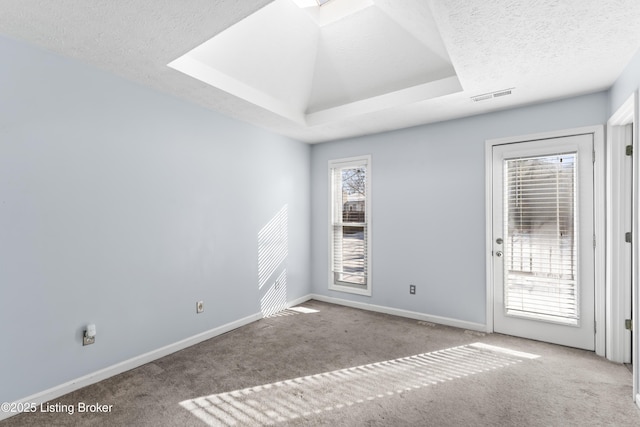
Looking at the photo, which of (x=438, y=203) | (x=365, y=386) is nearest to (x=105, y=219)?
(x=365, y=386)

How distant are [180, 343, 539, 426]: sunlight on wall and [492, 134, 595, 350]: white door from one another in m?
0.54

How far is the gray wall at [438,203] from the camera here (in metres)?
3.25

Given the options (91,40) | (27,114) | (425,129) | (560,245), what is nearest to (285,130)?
(425,129)

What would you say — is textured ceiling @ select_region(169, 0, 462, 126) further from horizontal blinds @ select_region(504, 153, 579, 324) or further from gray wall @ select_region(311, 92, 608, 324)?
horizontal blinds @ select_region(504, 153, 579, 324)

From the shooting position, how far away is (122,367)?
99.5 inches

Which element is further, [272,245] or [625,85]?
[272,245]

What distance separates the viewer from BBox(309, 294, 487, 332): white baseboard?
346 centimetres

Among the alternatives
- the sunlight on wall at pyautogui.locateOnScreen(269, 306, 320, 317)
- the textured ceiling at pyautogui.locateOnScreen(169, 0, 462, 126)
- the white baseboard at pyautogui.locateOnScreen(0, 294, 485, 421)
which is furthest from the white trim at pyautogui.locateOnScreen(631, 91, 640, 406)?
the sunlight on wall at pyautogui.locateOnScreen(269, 306, 320, 317)

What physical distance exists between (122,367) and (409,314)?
316cm

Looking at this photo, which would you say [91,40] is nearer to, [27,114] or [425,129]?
[27,114]

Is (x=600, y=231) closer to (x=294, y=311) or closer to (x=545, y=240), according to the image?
(x=545, y=240)

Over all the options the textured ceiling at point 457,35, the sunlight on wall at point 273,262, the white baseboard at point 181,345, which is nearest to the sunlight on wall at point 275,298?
the sunlight on wall at point 273,262

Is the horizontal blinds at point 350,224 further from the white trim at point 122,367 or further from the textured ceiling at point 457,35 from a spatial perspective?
the textured ceiling at point 457,35

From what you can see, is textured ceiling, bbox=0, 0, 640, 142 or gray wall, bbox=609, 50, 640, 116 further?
gray wall, bbox=609, 50, 640, 116
